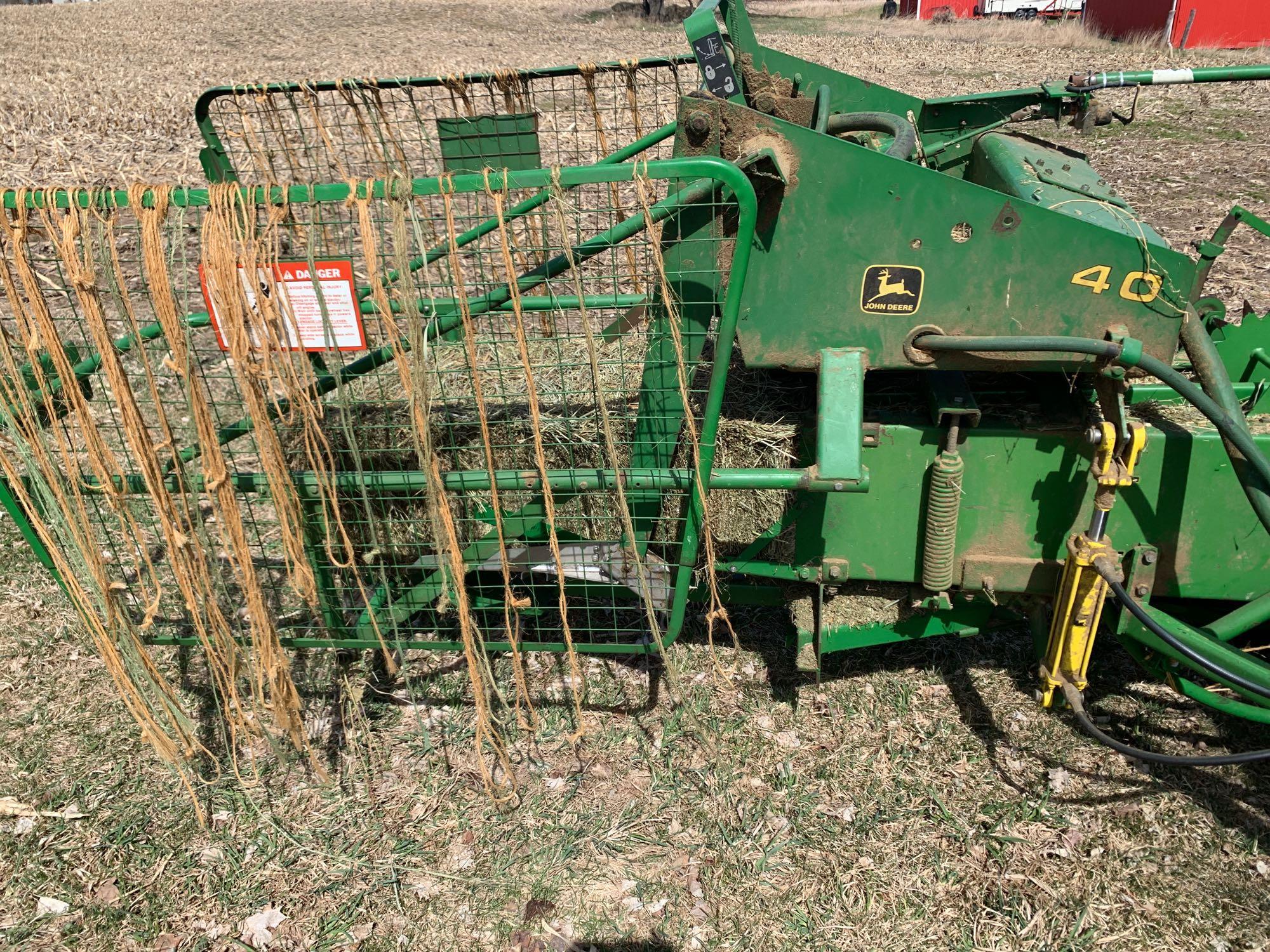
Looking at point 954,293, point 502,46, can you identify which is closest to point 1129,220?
point 954,293

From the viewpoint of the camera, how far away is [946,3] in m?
30.4

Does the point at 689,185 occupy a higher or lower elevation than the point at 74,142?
higher

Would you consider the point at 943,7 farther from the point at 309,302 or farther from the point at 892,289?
the point at 309,302

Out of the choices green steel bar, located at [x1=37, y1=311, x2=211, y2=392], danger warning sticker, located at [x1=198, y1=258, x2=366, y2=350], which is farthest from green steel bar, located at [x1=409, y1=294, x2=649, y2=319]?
green steel bar, located at [x1=37, y1=311, x2=211, y2=392]

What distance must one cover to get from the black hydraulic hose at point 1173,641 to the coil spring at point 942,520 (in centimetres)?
40

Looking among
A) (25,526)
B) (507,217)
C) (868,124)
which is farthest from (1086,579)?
(25,526)

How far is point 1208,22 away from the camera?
18469 millimetres

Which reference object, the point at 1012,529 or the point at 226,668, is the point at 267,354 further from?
the point at 1012,529

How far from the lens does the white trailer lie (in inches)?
1085

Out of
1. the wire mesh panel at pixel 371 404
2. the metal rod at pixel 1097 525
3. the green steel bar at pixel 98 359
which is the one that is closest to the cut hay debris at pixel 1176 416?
the metal rod at pixel 1097 525

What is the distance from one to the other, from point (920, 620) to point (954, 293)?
1185 millimetres

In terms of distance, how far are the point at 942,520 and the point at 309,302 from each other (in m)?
1.88

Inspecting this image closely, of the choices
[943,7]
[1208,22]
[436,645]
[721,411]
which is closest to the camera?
[436,645]

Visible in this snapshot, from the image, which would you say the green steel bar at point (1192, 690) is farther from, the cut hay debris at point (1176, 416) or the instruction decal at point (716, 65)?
the instruction decal at point (716, 65)
